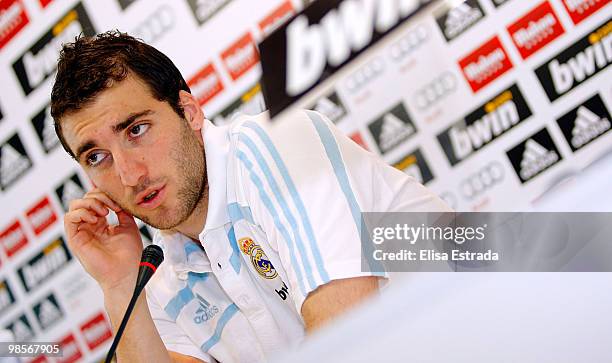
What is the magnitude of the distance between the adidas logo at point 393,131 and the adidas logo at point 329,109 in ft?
0.39

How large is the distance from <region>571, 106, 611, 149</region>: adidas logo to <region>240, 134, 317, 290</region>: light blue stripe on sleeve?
882mm

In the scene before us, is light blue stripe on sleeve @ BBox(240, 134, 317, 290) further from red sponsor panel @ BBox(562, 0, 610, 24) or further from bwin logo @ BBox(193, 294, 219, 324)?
red sponsor panel @ BBox(562, 0, 610, 24)

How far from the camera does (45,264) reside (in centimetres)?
201

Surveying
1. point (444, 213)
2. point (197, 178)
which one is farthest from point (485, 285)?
point (197, 178)

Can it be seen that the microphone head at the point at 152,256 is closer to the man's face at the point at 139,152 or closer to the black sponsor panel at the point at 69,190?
the man's face at the point at 139,152

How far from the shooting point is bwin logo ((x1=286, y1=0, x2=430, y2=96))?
3.65 ft

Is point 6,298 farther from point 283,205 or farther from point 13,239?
point 283,205

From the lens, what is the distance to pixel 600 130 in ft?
5.20

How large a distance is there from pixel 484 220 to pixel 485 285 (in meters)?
0.67

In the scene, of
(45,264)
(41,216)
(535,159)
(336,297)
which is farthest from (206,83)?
(336,297)

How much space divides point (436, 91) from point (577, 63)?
34 centimetres

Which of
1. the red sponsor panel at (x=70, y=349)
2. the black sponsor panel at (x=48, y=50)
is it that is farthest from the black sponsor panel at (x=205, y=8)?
the red sponsor panel at (x=70, y=349)

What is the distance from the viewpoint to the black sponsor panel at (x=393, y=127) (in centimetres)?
174

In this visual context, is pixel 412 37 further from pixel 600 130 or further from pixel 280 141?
pixel 280 141
